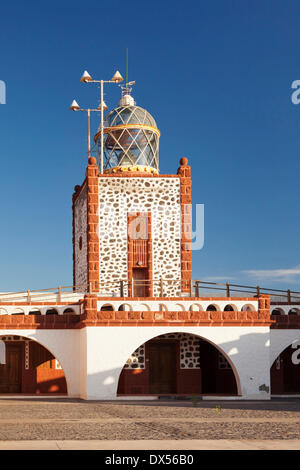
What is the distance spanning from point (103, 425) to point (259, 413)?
4438 mm

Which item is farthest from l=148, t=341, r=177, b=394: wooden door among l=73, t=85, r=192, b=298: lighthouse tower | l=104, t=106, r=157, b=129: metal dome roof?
l=104, t=106, r=157, b=129: metal dome roof

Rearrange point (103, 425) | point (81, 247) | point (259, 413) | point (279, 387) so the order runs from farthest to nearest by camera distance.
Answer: point (81, 247) → point (279, 387) → point (259, 413) → point (103, 425)

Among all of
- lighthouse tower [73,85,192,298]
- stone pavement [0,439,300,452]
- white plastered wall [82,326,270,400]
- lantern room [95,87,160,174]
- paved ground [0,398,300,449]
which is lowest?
paved ground [0,398,300,449]

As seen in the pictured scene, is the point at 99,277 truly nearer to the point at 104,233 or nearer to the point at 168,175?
the point at 104,233

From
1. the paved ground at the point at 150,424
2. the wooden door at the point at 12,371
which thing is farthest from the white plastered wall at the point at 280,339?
the wooden door at the point at 12,371

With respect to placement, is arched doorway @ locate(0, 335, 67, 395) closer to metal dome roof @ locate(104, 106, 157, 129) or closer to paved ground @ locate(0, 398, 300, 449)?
paved ground @ locate(0, 398, 300, 449)

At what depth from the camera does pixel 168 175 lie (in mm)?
26859

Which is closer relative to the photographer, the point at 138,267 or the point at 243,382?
the point at 243,382

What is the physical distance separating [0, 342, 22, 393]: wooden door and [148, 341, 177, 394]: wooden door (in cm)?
502

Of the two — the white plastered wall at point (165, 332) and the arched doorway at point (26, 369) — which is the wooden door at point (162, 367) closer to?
the white plastered wall at point (165, 332)

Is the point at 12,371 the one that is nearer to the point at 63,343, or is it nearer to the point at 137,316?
the point at 63,343

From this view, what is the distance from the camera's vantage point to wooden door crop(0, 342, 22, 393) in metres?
24.8

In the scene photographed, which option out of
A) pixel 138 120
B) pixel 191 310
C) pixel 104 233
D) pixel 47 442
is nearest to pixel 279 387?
pixel 191 310

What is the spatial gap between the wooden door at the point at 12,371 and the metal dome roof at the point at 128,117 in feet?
32.3
